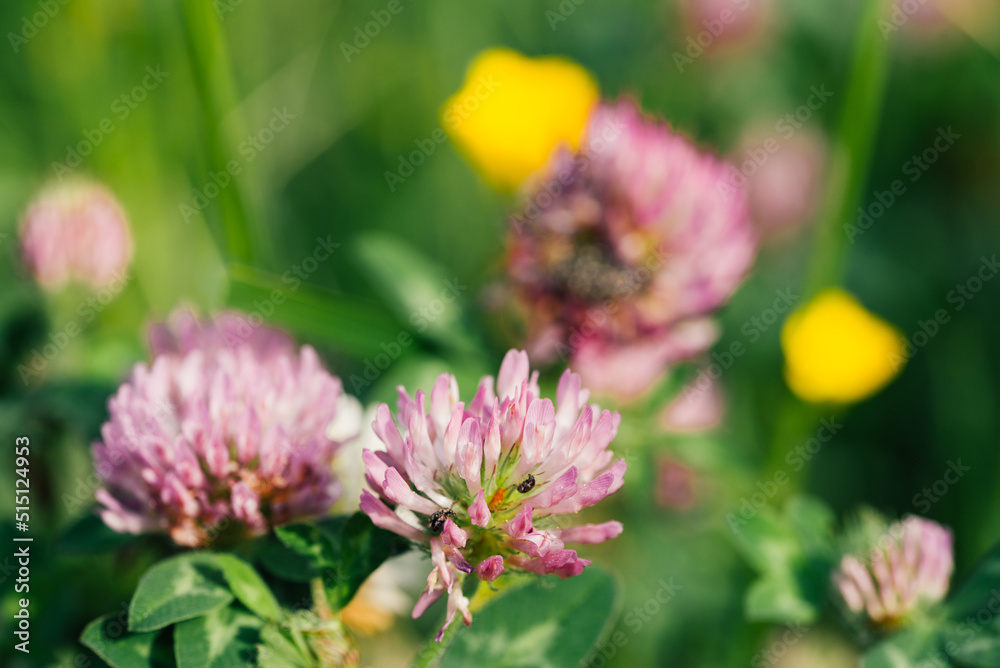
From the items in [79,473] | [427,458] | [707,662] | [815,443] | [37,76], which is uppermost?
[37,76]

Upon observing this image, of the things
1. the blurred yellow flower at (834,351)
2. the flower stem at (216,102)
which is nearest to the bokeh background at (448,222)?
the flower stem at (216,102)

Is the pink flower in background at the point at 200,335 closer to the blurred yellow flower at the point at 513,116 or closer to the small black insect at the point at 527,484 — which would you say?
the small black insect at the point at 527,484

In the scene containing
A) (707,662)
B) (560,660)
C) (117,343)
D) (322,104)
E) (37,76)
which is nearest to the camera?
(560,660)

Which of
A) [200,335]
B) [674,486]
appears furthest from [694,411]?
[200,335]

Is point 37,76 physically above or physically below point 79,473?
above

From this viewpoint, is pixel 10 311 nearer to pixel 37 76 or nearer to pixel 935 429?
pixel 37 76

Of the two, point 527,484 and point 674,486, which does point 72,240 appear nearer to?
point 527,484

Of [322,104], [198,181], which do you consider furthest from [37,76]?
[322,104]
